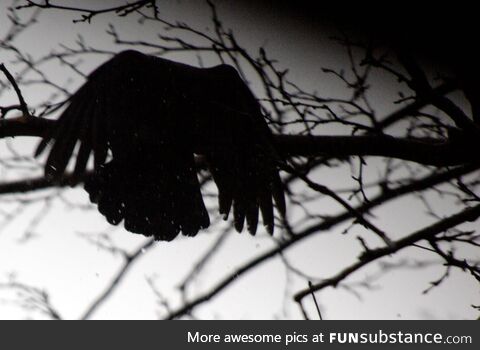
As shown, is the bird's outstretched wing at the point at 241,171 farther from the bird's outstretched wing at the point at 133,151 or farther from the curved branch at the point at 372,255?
the curved branch at the point at 372,255

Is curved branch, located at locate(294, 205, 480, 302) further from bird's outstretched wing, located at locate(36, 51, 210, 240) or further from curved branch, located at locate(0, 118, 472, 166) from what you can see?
bird's outstretched wing, located at locate(36, 51, 210, 240)

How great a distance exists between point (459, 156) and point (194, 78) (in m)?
1.62

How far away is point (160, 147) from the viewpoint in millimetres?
2717

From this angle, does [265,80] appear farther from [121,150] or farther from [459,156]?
[459,156]

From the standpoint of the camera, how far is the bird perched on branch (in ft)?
8.54

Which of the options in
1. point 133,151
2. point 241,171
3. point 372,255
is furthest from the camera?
point 241,171

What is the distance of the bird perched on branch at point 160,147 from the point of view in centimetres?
260

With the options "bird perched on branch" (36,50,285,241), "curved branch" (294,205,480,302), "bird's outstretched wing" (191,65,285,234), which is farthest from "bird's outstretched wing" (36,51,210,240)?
"curved branch" (294,205,480,302)

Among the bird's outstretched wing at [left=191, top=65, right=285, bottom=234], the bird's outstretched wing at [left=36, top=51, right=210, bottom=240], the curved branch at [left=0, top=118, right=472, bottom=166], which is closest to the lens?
the curved branch at [left=0, top=118, right=472, bottom=166]

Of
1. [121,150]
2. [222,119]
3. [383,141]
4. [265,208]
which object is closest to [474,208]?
[383,141]

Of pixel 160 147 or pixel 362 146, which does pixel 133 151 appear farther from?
pixel 362 146

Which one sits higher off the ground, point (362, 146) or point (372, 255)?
point (362, 146)

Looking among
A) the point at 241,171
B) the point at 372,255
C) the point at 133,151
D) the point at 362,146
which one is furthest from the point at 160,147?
the point at 372,255
